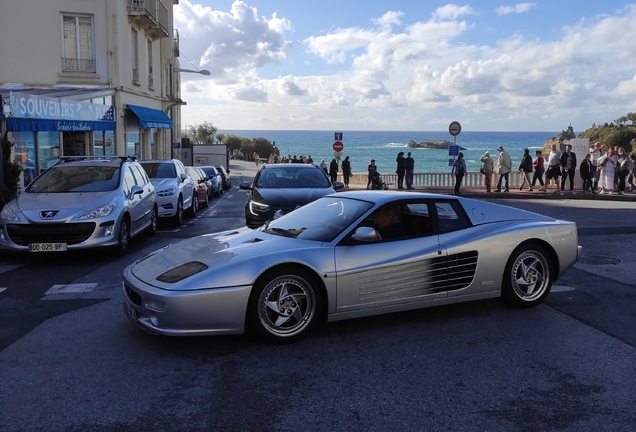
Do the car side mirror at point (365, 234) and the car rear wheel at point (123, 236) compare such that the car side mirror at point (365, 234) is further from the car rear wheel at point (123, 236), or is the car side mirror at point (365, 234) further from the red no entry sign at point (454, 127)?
the red no entry sign at point (454, 127)

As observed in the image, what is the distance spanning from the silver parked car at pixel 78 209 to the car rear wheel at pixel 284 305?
16.1 feet

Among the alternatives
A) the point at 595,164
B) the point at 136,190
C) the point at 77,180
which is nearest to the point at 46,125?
the point at 77,180

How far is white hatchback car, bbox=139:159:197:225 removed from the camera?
14109mm

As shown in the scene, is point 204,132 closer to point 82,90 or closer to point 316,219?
point 82,90

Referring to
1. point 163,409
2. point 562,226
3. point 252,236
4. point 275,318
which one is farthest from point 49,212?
point 562,226

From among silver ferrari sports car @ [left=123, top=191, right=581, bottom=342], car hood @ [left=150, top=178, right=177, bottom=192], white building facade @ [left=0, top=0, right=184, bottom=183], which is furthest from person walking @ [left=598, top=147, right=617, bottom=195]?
silver ferrari sports car @ [left=123, top=191, right=581, bottom=342]

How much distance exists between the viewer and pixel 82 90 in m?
20.5

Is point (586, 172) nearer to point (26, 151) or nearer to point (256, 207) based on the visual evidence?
point (256, 207)

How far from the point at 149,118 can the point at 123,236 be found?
699 inches

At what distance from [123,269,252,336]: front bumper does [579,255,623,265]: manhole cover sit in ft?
20.3

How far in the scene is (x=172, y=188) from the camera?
1441 cm

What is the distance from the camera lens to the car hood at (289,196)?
11133 millimetres

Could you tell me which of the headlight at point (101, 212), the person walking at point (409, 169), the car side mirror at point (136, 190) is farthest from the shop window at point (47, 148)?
the person walking at point (409, 169)

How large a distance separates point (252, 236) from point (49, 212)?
445 centimetres
